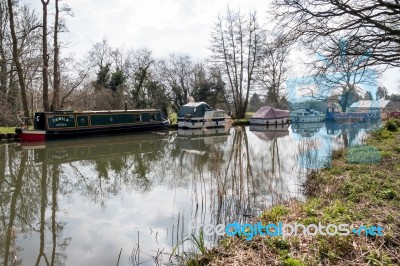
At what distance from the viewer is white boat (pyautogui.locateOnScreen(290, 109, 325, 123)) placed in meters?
27.0

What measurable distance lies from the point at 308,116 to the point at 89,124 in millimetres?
18023

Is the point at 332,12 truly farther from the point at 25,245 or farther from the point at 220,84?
the point at 220,84

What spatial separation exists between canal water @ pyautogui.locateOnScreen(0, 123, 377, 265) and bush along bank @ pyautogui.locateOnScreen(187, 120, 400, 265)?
679 mm

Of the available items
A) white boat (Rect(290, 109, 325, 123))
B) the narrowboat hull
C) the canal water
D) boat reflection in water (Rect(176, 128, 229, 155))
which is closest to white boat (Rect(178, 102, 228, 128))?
boat reflection in water (Rect(176, 128, 229, 155))

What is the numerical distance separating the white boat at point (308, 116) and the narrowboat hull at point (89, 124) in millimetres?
12241

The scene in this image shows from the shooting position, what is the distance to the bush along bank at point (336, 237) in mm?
2744

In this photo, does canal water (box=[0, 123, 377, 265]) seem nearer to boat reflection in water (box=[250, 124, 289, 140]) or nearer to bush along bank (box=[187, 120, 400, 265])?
bush along bank (box=[187, 120, 400, 265])

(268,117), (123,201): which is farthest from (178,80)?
(123,201)

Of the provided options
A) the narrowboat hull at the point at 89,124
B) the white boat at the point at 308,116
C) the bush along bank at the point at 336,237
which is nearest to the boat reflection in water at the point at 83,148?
the narrowboat hull at the point at 89,124

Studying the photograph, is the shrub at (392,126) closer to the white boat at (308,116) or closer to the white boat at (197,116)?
the white boat at (197,116)

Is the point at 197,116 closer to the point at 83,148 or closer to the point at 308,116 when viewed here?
the point at 83,148

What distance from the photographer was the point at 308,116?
2712 centimetres

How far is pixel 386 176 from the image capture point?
5180 mm

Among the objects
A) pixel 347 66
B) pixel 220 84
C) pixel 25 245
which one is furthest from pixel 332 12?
pixel 220 84
